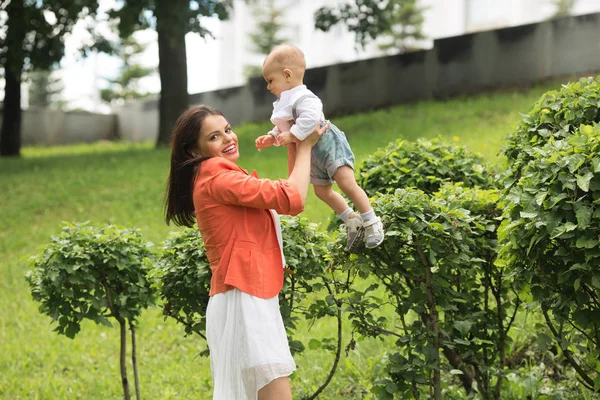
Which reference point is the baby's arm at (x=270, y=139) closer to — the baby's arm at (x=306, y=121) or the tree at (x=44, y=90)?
the baby's arm at (x=306, y=121)

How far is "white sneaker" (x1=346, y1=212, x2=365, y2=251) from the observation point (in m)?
3.48

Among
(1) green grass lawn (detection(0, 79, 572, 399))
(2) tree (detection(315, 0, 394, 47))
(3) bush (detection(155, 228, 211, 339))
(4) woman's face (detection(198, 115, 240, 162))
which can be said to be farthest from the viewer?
(2) tree (detection(315, 0, 394, 47))

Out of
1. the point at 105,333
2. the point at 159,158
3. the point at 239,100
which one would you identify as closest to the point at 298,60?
the point at 105,333

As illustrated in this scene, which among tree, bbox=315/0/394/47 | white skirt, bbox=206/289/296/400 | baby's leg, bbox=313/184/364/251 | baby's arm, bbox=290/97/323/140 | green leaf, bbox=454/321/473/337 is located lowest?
green leaf, bbox=454/321/473/337

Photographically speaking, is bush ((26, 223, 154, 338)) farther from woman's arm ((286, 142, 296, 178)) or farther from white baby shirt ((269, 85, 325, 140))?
white baby shirt ((269, 85, 325, 140))

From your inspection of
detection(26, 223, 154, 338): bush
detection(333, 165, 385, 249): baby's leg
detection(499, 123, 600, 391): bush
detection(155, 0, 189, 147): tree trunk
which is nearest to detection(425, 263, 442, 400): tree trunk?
detection(499, 123, 600, 391): bush

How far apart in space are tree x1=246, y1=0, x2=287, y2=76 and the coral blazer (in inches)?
1229

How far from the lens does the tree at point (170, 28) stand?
1346 cm

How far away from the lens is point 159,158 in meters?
14.5

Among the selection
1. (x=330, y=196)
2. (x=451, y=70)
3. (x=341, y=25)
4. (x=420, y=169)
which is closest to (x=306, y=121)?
(x=330, y=196)

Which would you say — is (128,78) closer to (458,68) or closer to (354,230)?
(458,68)

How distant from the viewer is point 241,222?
10.4 feet

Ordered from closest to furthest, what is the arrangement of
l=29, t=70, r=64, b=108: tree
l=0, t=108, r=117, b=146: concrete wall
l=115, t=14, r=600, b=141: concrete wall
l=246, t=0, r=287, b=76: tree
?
l=115, t=14, r=600, b=141: concrete wall
l=0, t=108, r=117, b=146: concrete wall
l=246, t=0, r=287, b=76: tree
l=29, t=70, r=64, b=108: tree

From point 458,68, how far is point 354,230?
1284 cm
